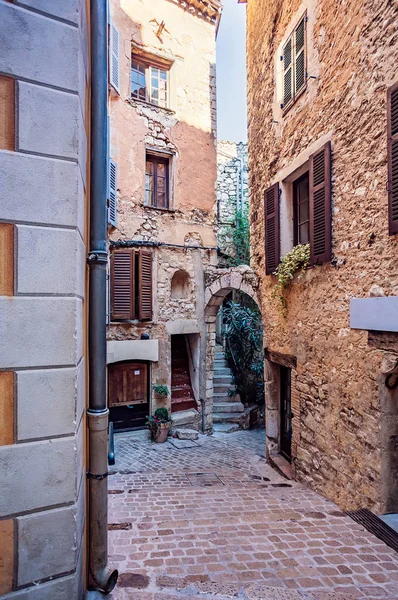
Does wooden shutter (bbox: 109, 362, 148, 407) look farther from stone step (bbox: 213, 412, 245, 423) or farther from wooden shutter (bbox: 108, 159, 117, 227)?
wooden shutter (bbox: 108, 159, 117, 227)

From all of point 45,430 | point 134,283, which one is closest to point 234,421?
point 134,283

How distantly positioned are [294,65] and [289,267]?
3067 mm

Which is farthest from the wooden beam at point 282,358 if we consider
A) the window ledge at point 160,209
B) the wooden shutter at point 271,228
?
the window ledge at point 160,209

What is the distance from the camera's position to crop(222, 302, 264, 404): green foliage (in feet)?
38.4

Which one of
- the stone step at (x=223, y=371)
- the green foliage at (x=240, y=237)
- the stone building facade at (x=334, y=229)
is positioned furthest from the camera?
the green foliage at (x=240, y=237)

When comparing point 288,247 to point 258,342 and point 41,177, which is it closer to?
point 41,177

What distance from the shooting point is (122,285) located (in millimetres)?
9039

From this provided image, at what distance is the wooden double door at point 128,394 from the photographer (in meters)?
9.29

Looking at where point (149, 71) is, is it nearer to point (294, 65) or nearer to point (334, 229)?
point (294, 65)

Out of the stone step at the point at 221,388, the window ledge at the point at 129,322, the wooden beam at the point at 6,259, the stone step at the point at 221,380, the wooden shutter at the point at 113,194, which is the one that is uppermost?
the wooden shutter at the point at 113,194

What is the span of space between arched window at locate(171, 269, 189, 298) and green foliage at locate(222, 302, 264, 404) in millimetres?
2467

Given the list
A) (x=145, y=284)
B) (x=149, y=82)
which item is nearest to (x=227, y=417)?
(x=145, y=284)

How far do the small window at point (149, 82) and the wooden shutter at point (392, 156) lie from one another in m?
7.80

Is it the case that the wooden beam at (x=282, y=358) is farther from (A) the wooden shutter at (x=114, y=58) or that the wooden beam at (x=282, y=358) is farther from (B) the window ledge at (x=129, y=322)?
(A) the wooden shutter at (x=114, y=58)
